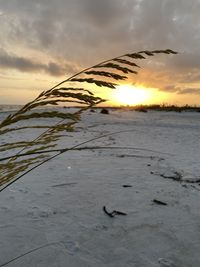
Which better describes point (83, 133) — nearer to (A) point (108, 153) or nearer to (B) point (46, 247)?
(A) point (108, 153)

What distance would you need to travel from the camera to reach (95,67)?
108cm

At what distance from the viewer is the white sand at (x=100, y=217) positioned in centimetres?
218

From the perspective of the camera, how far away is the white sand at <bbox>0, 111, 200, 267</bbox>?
2180 millimetres

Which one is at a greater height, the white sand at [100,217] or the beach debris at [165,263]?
the white sand at [100,217]

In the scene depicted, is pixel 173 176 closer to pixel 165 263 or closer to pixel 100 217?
pixel 100 217

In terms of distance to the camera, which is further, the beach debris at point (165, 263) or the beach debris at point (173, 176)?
the beach debris at point (173, 176)

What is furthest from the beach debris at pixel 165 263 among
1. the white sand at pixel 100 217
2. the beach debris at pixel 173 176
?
the beach debris at pixel 173 176

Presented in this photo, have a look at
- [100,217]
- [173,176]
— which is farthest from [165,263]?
[173,176]

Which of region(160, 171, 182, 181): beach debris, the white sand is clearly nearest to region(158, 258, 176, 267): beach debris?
the white sand

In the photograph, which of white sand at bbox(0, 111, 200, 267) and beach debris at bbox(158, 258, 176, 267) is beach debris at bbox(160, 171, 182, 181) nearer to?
white sand at bbox(0, 111, 200, 267)

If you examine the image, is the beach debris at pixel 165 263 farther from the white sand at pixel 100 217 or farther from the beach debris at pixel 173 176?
the beach debris at pixel 173 176

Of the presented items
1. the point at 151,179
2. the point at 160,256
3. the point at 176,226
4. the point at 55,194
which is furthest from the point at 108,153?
the point at 160,256

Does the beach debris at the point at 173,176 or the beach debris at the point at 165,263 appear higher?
the beach debris at the point at 173,176

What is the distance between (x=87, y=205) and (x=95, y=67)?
2.29 meters
